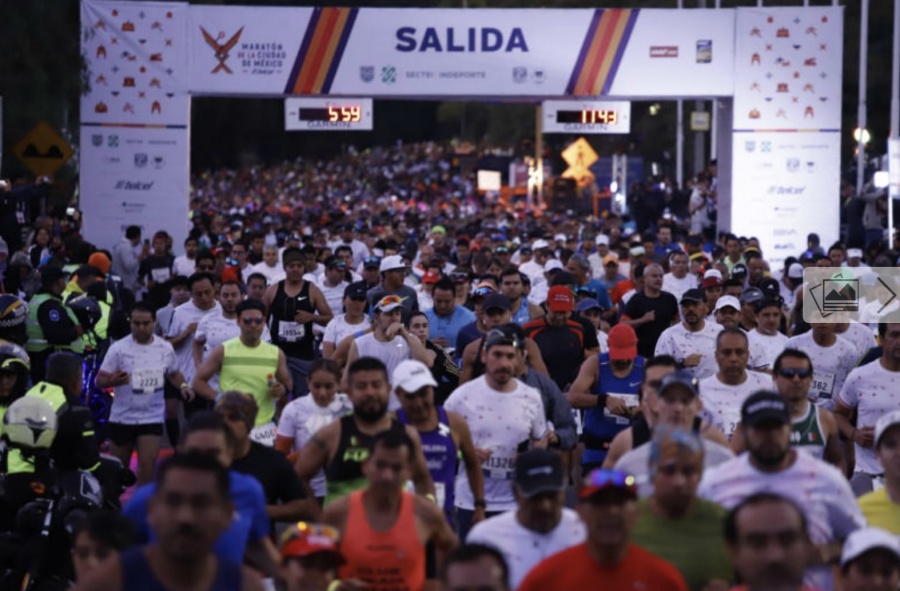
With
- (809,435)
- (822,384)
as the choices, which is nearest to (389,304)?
(822,384)

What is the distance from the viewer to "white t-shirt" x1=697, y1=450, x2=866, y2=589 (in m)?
7.57

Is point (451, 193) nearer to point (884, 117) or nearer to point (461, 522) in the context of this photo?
point (884, 117)

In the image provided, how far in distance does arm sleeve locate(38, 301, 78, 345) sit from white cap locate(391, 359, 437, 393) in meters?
6.91

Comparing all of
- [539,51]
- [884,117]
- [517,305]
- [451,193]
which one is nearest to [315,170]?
[451,193]

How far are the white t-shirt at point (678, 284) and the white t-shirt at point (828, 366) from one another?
594 cm

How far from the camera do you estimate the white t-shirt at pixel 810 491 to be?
7570 millimetres

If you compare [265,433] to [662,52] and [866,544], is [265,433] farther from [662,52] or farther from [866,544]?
[662,52]

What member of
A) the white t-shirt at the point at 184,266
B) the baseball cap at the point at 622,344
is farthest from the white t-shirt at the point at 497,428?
the white t-shirt at the point at 184,266

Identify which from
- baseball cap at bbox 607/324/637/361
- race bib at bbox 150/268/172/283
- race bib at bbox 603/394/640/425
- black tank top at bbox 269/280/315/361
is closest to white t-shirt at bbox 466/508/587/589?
race bib at bbox 603/394/640/425

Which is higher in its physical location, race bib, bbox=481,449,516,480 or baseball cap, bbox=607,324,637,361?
baseball cap, bbox=607,324,637,361

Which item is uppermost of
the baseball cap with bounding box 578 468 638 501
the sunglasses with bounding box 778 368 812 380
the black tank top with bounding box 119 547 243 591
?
the sunglasses with bounding box 778 368 812 380

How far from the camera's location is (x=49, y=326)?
52.2 feet

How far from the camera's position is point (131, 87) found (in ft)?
92.3

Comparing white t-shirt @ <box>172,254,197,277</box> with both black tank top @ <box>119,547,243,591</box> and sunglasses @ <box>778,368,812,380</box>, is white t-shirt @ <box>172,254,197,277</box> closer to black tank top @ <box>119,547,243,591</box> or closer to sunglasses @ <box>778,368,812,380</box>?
sunglasses @ <box>778,368,812,380</box>
